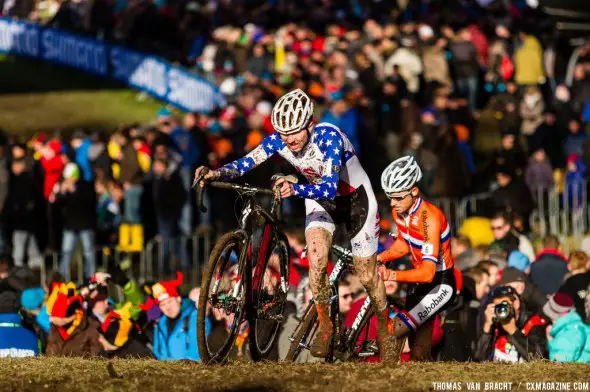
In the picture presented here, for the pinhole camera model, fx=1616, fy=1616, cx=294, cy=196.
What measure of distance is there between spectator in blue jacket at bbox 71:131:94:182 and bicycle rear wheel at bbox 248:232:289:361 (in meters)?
10.7

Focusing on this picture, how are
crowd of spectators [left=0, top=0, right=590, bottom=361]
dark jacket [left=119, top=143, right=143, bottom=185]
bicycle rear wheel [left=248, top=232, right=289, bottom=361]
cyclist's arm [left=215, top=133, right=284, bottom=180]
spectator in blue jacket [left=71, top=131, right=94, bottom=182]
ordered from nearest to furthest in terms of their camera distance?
1. cyclist's arm [left=215, top=133, right=284, bottom=180]
2. bicycle rear wheel [left=248, top=232, right=289, bottom=361]
3. crowd of spectators [left=0, top=0, right=590, bottom=361]
4. spectator in blue jacket [left=71, top=131, right=94, bottom=182]
5. dark jacket [left=119, top=143, right=143, bottom=185]

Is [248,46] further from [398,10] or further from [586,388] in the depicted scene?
[586,388]

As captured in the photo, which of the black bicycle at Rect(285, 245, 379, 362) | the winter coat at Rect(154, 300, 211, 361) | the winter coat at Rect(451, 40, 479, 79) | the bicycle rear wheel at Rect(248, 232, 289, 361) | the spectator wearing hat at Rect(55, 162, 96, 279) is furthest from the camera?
the winter coat at Rect(451, 40, 479, 79)

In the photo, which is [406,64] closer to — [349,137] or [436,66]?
[436,66]

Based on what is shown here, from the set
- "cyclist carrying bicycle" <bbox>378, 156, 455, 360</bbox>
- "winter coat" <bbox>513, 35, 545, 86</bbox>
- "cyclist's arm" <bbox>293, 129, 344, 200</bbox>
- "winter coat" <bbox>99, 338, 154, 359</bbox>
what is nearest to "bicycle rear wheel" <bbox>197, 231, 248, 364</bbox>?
"cyclist's arm" <bbox>293, 129, 344, 200</bbox>

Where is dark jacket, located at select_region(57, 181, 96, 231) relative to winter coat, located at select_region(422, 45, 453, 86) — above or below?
below

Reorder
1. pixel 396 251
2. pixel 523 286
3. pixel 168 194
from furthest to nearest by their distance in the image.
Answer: pixel 168 194 < pixel 523 286 < pixel 396 251

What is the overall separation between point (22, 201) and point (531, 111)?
906 cm

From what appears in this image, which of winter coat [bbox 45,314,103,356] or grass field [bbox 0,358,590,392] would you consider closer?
grass field [bbox 0,358,590,392]

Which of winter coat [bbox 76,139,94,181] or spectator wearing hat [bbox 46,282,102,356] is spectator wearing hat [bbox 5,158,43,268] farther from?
spectator wearing hat [bbox 46,282,102,356]

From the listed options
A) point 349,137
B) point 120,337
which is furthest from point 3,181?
point 120,337

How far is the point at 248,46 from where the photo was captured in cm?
3500

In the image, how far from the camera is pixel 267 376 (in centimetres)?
1243

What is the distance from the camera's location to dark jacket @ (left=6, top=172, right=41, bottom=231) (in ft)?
80.6
